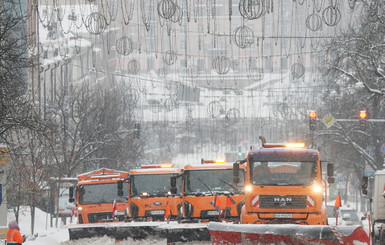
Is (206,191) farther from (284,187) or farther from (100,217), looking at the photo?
(100,217)

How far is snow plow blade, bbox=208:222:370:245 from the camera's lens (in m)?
21.1

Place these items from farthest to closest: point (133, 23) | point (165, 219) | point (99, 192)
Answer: point (133, 23), point (99, 192), point (165, 219)

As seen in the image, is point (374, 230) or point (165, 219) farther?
point (165, 219)

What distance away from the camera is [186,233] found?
26.5m

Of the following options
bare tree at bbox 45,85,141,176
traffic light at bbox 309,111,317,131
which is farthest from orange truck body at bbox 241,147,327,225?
bare tree at bbox 45,85,141,176

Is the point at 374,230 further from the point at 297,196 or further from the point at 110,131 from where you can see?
the point at 110,131

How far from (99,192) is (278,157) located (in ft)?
51.3

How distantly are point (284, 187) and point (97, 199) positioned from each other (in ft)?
51.0

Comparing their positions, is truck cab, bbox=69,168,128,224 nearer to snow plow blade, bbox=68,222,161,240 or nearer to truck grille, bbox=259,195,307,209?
snow plow blade, bbox=68,222,161,240

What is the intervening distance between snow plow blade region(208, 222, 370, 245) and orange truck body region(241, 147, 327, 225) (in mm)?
4029

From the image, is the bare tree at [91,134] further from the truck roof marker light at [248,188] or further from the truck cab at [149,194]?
the truck roof marker light at [248,188]

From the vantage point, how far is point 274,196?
Answer: 89.1ft

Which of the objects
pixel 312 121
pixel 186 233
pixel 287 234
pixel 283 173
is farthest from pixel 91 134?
pixel 287 234

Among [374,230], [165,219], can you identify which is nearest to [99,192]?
[165,219]
